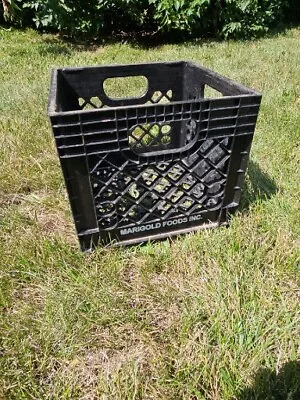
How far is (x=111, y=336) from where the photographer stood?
3.72 ft

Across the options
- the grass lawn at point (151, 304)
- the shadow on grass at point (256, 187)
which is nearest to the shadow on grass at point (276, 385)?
the grass lawn at point (151, 304)

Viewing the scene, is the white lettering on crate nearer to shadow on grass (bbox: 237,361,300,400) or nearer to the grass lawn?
the grass lawn

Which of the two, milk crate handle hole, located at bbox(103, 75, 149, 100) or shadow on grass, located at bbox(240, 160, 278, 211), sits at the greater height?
shadow on grass, located at bbox(240, 160, 278, 211)

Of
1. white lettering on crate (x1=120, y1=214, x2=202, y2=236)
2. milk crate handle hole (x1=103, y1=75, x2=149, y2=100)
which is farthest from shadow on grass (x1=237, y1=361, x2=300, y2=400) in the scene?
milk crate handle hole (x1=103, y1=75, x2=149, y2=100)

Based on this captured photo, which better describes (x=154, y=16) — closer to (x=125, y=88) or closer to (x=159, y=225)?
(x=125, y=88)

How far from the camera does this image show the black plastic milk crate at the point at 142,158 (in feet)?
3.74

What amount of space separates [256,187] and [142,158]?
2.81 feet

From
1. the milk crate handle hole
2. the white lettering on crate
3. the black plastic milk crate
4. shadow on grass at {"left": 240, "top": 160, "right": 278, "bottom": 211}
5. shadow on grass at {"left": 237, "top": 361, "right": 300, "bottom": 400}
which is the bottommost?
the milk crate handle hole

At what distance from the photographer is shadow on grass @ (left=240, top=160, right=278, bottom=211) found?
1729 millimetres

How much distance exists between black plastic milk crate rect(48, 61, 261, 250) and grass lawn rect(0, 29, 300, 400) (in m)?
0.11

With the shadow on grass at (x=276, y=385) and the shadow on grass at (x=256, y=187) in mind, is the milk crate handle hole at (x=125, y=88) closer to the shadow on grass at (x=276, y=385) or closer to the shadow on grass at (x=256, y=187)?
the shadow on grass at (x=256, y=187)

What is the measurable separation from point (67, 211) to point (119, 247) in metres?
0.45

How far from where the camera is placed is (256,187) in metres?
1.83

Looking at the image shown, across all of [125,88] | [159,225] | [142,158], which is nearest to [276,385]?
[159,225]
